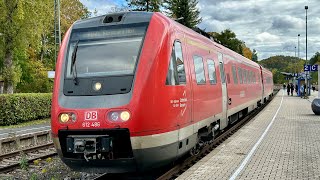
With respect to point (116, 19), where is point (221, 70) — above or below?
below

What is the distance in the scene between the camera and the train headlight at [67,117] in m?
6.94

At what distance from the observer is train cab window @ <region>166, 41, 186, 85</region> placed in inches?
294

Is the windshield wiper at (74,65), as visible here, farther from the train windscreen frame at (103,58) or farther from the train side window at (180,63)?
the train side window at (180,63)

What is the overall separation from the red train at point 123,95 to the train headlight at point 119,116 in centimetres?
2

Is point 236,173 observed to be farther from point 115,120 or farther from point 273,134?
point 273,134

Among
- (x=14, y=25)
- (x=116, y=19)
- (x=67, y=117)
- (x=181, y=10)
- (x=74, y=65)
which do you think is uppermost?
(x=181, y=10)

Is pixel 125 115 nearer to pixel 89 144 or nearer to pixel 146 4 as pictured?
pixel 89 144

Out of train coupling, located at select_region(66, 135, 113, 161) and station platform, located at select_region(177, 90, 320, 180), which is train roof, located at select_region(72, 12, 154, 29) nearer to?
train coupling, located at select_region(66, 135, 113, 161)

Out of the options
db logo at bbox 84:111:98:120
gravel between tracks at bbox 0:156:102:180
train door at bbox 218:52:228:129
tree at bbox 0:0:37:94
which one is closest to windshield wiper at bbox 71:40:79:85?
db logo at bbox 84:111:98:120

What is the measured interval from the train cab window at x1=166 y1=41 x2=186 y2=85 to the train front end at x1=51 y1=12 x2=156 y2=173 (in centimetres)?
71

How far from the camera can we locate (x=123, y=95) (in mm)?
6785

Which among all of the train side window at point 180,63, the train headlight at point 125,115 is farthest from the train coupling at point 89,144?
the train side window at point 180,63

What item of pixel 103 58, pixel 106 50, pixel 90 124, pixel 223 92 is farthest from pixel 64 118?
pixel 223 92

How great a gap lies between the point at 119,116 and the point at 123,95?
0.36 metres
